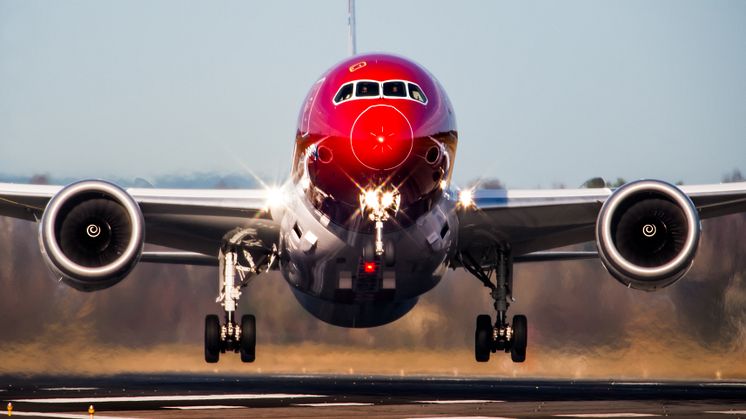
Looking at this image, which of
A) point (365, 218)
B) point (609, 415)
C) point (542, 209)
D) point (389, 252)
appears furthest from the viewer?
point (542, 209)

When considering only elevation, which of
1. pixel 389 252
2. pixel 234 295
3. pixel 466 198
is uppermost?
pixel 466 198

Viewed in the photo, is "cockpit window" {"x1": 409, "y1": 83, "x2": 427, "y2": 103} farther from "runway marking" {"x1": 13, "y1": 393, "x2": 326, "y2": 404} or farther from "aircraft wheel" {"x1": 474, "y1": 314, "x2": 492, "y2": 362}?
"aircraft wheel" {"x1": 474, "y1": 314, "x2": 492, "y2": 362}

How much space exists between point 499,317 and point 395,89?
9894 mm

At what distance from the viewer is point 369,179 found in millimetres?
20438

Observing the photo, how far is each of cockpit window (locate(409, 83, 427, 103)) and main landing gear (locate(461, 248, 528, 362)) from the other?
7820 mm

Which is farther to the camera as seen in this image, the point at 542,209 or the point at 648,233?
the point at 542,209

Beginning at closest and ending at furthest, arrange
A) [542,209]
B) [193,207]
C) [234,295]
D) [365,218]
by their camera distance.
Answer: [365,218] < [193,207] < [542,209] < [234,295]

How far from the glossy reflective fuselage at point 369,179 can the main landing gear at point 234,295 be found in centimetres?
147

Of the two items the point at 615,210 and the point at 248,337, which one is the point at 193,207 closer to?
the point at 248,337

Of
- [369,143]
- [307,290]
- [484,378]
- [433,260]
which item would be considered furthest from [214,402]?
[484,378]

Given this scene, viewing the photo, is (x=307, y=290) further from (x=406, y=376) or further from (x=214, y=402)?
(x=406, y=376)

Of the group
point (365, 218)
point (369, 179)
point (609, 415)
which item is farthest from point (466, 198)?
point (609, 415)

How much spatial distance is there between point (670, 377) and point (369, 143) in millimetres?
16427

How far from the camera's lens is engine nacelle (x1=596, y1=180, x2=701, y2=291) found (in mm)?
23156
